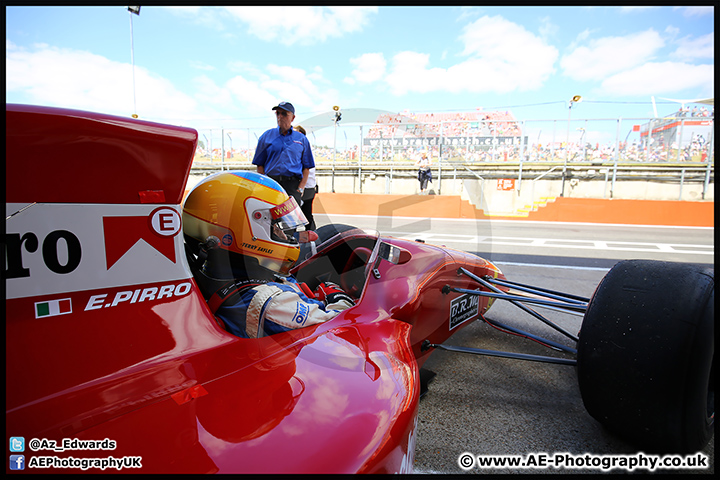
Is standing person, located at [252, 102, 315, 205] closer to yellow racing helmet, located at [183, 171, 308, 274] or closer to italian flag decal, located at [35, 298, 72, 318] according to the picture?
yellow racing helmet, located at [183, 171, 308, 274]

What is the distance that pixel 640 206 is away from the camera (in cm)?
1087

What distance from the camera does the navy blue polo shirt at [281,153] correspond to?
4.30 meters

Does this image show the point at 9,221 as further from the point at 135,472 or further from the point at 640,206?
the point at 640,206

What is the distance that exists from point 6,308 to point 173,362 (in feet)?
1.38

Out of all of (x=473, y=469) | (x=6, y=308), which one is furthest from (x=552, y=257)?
(x=6, y=308)

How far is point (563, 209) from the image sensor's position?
37.8 feet

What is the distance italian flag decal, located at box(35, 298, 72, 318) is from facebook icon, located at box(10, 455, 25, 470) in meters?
0.32

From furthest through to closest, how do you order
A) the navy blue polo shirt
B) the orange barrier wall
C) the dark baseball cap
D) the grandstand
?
the grandstand
the orange barrier wall
the navy blue polo shirt
the dark baseball cap

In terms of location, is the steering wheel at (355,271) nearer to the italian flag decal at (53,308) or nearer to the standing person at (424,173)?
the italian flag decal at (53,308)

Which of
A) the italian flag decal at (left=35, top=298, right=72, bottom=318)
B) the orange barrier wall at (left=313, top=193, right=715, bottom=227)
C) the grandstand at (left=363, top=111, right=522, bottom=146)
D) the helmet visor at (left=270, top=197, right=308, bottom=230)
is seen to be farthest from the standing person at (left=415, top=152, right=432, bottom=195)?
the italian flag decal at (left=35, top=298, right=72, bottom=318)

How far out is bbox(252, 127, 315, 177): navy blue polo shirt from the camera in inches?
169

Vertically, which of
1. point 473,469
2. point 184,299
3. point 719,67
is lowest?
point 473,469

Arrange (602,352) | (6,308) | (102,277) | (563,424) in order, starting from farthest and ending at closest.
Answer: (563,424) < (602,352) < (102,277) < (6,308)

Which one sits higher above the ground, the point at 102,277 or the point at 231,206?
the point at 231,206
